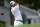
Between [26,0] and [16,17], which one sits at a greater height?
[26,0]

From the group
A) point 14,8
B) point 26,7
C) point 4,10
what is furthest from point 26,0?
point 14,8

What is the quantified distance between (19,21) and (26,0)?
1009 cm

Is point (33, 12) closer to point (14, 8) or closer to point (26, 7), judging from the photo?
point (26, 7)

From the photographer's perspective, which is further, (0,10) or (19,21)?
(0,10)

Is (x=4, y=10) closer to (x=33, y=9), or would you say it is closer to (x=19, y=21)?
(x=33, y=9)

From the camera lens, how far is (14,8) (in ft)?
17.3

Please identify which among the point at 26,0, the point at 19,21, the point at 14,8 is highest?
the point at 26,0

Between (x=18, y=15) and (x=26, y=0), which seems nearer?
(x=18, y=15)

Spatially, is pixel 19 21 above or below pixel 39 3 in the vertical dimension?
below

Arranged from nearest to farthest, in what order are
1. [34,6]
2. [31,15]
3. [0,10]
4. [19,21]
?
[19,21]
[0,10]
[31,15]
[34,6]

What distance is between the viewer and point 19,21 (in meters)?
5.05

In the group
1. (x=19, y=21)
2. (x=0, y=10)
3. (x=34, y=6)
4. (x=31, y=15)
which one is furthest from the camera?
(x=34, y=6)

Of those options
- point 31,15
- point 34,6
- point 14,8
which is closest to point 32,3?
point 34,6

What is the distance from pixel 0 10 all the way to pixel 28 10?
2.79m
